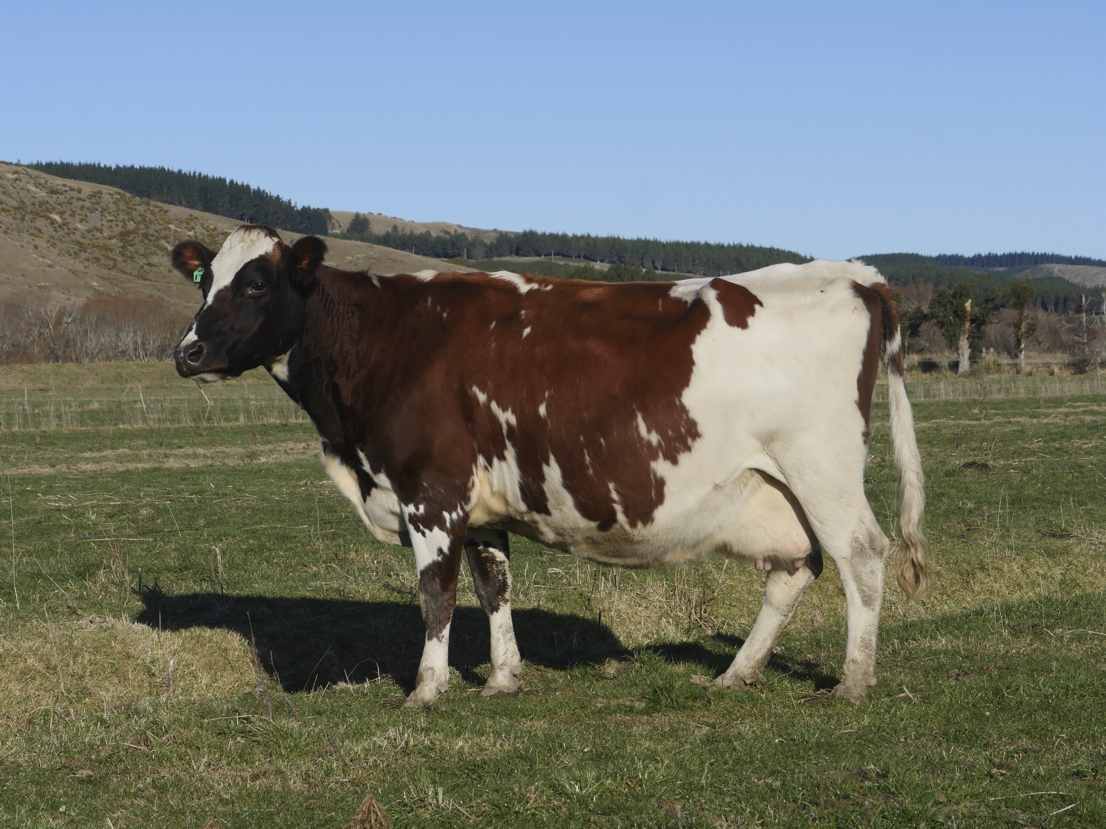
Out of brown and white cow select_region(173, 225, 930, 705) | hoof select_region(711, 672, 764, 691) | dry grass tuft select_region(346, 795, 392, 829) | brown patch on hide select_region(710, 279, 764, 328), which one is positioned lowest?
hoof select_region(711, 672, 764, 691)

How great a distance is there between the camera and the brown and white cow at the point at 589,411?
278 inches

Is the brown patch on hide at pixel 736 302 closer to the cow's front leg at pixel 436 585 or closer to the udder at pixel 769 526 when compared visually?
the udder at pixel 769 526

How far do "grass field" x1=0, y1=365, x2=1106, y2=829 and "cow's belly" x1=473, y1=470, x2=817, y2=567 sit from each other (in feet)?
3.04

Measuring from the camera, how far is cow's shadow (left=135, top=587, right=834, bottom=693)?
9.16 meters

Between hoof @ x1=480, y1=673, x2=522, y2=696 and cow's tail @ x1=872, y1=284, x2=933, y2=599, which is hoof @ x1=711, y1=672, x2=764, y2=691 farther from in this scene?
hoof @ x1=480, y1=673, x2=522, y2=696

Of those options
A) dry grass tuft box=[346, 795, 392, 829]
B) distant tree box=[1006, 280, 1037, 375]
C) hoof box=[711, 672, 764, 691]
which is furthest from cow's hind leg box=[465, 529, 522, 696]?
distant tree box=[1006, 280, 1037, 375]

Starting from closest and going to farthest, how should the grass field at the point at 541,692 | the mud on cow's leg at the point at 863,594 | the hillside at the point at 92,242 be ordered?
the grass field at the point at 541,692, the mud on cow's leg at the point at 863,594, the hillside at the point at 92,242

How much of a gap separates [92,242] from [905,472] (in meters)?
136

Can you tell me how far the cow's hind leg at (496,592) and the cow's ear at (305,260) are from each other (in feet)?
7.13

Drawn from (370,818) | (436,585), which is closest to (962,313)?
(436,585)

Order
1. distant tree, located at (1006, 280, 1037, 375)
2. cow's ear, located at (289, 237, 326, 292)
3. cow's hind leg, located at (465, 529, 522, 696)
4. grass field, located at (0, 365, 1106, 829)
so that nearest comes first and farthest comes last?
grass field, located at (0, 365, 1106, 829) → cow's ear, located at (289, 237, 326, 292) → cow's hind leg, located at (465, 529, 522, 696) → distant tree, located at (1006, 280, 1037, 375)

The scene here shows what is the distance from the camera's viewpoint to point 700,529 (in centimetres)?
727

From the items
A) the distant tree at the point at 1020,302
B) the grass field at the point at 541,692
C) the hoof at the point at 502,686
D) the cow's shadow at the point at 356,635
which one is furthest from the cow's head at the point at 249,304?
the distant tree at the point at 1020,302

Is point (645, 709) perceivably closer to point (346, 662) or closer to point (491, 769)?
point (491, 769)
